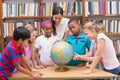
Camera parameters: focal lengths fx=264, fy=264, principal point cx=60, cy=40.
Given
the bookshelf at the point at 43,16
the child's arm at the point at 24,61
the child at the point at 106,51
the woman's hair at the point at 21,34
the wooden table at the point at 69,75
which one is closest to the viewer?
the woman's hair at the point at 21,34

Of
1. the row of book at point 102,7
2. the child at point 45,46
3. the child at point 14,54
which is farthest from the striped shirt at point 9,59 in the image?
the row of book at point 102,7

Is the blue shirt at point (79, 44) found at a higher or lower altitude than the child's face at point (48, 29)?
lower

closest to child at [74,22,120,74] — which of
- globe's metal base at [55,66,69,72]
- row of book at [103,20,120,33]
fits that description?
globe's metal base at [55,66,69,72]

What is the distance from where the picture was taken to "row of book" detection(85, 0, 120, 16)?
18.2 ft

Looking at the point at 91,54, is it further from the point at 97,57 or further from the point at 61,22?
the point at 61,22

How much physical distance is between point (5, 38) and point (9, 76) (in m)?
2.52

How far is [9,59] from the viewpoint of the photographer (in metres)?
3.10

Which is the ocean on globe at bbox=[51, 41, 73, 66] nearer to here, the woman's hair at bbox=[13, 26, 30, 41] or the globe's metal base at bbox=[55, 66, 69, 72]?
the globe's metal base at bbox=[55, 66, 69, 72]

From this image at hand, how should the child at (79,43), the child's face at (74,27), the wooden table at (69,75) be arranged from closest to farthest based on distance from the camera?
the wooden table at (69,75)
the child's face at (74,27)
the child at (79,43)

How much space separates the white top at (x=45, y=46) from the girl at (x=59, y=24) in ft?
0.50

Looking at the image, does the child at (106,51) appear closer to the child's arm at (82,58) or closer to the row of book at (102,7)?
the child's arm at (82,58)

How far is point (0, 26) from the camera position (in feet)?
17.8

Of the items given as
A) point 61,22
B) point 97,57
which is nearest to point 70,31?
point 61,22

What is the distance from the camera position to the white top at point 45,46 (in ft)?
12.8
